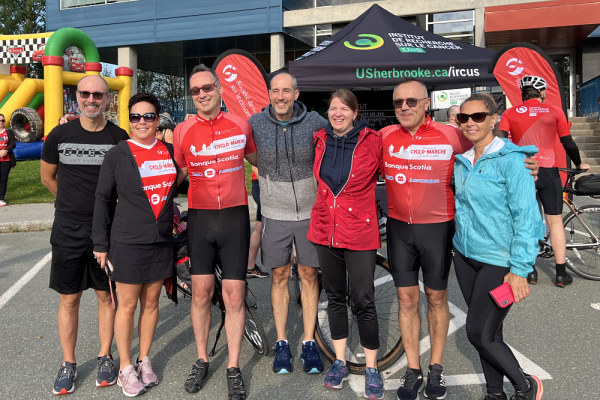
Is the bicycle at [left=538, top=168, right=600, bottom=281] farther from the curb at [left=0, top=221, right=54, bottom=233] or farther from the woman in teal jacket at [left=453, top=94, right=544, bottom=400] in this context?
the curb at [left=0, top=221, right=54, bottom=233]

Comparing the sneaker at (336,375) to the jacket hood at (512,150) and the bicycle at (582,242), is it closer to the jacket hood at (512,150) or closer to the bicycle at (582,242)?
the jacket hood at (512,150)

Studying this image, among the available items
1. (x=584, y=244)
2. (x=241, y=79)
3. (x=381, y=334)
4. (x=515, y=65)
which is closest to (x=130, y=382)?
(x=381, y=334)

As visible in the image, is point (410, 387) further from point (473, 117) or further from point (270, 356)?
point (473, 117)

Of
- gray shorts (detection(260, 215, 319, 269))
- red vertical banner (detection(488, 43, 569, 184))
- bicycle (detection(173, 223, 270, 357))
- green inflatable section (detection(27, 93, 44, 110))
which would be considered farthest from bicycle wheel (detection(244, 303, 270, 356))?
green inflatable section (detection(27, 93, 44, 110))

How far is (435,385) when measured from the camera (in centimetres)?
303

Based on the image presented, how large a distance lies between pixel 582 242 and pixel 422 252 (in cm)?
360

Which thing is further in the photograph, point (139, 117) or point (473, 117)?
point (139, 117)

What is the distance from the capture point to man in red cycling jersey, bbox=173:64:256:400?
127 inches

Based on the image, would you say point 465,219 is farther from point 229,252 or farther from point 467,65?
point 467,65

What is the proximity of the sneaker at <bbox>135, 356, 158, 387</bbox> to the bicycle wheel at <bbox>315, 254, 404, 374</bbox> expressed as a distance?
1182 mm

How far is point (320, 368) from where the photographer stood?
3.41 m

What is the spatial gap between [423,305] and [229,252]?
234 cm

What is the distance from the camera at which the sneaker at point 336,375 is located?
124 inches

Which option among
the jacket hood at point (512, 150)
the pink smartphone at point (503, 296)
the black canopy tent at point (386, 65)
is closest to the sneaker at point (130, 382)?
the pink smartphone at point (503, 296)
